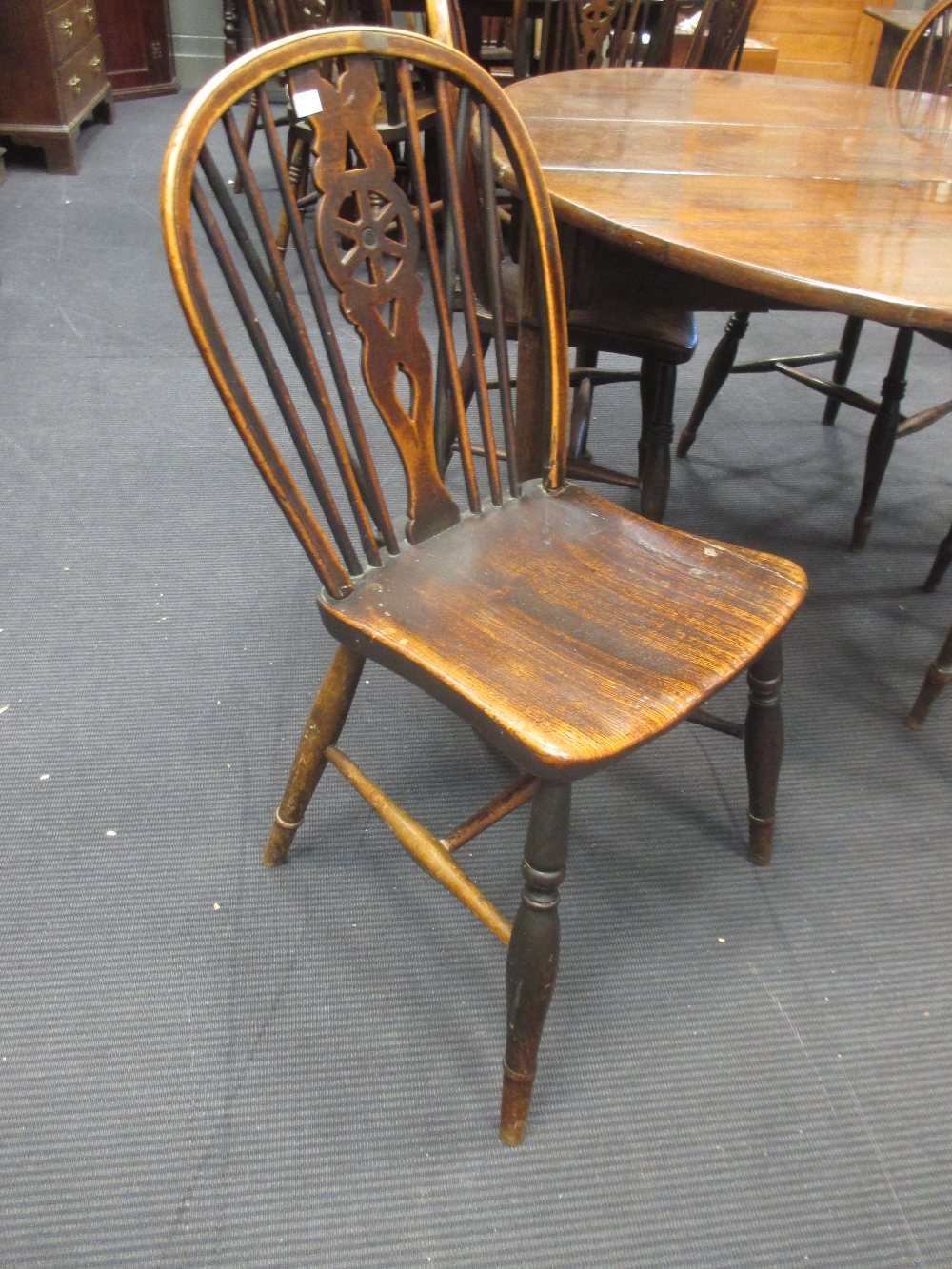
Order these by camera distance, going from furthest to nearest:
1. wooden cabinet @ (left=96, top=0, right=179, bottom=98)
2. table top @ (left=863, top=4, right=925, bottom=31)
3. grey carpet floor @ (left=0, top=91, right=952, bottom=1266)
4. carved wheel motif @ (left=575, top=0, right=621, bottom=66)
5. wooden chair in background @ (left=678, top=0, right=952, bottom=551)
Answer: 1. wooden cabinet @ (left=96, top=0, right=179, bottom=98)
2. table top @ (left=863, top=4, right=925, bottom=31)
3. carved wheel motif @ (left=575, top=0, right=621, bottom=66)
4. wooden chair in background @ (left=678, top=0, right=952, bottom=551)
5. grey carpet floor @ (left=0, top=91, right=952, bottom=1266)

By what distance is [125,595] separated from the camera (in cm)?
172

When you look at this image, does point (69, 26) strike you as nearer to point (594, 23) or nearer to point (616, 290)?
point (594, 23)

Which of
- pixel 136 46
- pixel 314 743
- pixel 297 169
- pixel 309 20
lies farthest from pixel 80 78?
pixel 314 743

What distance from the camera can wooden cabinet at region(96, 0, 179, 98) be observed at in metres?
4.25

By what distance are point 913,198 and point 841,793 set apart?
828mm

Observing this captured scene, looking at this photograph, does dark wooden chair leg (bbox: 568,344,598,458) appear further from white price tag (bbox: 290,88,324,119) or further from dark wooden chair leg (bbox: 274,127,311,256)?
dark wooden chair leg (bbox: 274,127,311,256)

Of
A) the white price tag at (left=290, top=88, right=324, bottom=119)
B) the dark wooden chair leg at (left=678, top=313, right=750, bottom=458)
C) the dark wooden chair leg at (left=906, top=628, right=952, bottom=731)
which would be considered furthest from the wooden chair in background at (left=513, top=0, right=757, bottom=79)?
the dark wooden chair leg at (left=906, top=628, right=952, bottom=731)

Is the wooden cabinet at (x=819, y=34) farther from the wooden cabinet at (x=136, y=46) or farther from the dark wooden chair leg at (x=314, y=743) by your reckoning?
the dark wooden chair leg at (x=314, y=743)

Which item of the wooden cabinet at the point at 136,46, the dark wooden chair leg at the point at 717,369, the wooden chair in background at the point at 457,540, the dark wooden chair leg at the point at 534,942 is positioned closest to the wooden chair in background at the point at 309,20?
the dark wooden chair leg at the point at 717,369

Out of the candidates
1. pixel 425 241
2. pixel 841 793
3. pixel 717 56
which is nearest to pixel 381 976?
pixel 841 793

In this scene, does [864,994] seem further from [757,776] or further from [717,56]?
[717,56]

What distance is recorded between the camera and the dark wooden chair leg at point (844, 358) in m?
2.17

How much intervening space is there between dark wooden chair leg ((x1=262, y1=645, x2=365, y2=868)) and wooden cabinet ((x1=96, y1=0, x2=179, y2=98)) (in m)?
4.33

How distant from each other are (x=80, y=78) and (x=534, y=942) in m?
4.02
